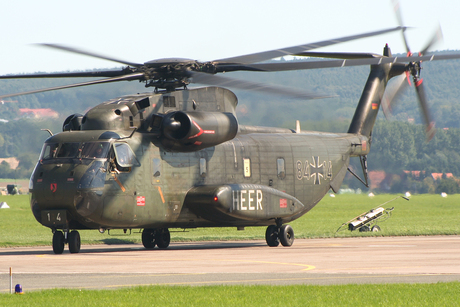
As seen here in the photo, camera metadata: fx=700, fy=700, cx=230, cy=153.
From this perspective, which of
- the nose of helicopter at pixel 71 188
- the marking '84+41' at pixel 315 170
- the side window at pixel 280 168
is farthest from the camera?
the marking '84+41' at pixel 315 170

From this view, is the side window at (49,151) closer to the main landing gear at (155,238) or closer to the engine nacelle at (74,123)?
the engine nacelle at (74,123)

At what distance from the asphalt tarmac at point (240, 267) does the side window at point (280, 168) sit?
4298 mm

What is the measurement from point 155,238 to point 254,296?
15.2 metres

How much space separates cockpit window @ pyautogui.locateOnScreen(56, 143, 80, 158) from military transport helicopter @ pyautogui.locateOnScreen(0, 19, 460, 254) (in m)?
0.03

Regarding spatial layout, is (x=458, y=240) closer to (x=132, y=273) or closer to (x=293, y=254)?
(x=293, y=254)

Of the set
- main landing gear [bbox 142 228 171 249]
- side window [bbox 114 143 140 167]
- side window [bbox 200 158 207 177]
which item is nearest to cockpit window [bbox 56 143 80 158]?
side window [bbox 114 143 140 167]

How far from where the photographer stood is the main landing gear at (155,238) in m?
27.2

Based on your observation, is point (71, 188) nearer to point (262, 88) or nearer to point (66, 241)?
point (66, 241)

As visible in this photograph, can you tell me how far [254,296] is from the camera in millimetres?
12438

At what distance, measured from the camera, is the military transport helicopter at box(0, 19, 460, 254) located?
22523mm

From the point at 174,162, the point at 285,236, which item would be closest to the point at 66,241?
the point at 174,162

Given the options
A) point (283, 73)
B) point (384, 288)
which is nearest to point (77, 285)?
point (384, 288)

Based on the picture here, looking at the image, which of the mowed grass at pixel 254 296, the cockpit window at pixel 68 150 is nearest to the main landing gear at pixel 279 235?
the cockpit window at pixel 68 150

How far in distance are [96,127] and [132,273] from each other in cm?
835
